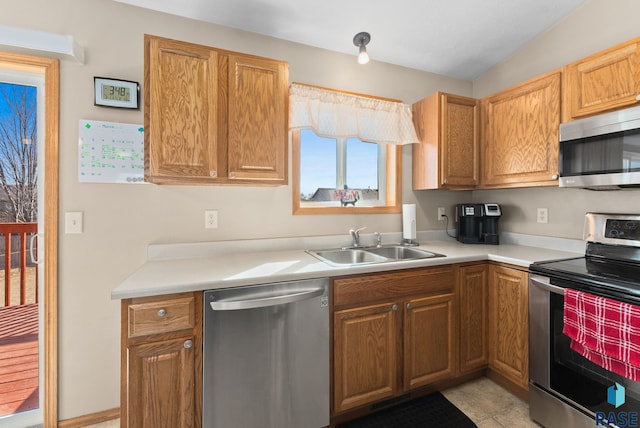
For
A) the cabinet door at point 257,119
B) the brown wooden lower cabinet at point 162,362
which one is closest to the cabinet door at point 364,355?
the brown wooden lower cabinet at point 162,362

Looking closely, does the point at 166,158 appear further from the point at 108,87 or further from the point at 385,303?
the point at 385,303

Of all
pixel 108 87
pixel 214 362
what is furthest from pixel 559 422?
pixel 108 87

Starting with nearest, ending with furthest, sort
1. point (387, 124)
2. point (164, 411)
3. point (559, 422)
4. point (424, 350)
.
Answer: point (164, 411)
point (559, 422)
point (424, 350)
point (387, 124)

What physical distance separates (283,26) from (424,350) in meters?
2.36

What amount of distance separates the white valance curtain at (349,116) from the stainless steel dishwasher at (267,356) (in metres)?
1.21

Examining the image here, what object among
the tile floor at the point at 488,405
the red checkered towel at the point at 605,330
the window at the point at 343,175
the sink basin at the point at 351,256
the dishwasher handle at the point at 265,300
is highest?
the window at the point at 343,175

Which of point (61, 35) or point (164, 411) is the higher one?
point (61, 35)

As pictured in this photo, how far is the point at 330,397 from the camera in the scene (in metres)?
1.57

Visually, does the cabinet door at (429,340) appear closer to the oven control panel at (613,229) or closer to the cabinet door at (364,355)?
the cabinet door at (364,355)

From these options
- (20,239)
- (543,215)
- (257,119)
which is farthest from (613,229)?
(20,239)

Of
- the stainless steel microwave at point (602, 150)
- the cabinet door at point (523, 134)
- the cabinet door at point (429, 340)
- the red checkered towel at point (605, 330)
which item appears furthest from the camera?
the cabinet door at point (523, 134)

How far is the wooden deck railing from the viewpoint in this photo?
5.42ft

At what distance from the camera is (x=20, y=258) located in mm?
1675

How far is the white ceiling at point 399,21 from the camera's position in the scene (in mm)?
1838
